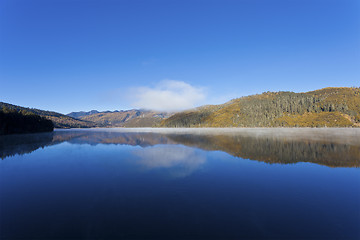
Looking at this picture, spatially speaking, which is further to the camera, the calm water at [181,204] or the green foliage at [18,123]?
the green foliage at [18,123]

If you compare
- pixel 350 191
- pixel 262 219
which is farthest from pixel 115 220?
pixel 350 191

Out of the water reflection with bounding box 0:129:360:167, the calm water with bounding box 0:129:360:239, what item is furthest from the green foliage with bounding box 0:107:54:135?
the calm water with bounding box 0:129:360:239

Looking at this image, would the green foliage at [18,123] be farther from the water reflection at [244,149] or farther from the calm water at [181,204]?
the calm water at [181,204]

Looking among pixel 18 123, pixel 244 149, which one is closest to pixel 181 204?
pixel 244 149

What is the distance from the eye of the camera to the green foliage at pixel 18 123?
112 m

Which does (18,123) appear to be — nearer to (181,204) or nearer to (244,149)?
(244,149)

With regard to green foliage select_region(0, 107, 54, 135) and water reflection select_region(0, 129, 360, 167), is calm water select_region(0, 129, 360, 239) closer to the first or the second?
water reflection select_region(0, 129, 360, 167)

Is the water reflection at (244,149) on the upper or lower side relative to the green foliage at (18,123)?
lower

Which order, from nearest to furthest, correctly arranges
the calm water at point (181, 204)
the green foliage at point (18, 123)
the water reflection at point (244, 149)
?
the calm water at point (181, 204) < the water reflection at point (244, 149) < the green foliage at point (18, 123)

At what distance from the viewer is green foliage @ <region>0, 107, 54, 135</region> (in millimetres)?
111912

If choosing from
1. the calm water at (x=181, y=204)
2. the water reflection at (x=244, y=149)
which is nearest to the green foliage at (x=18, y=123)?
the water reflection at (x=244, y=149)

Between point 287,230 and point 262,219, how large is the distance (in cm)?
149

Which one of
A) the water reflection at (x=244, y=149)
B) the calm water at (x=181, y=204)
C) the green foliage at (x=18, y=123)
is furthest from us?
the green foliage at (x=18, y=123)

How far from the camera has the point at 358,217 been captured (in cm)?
1205
